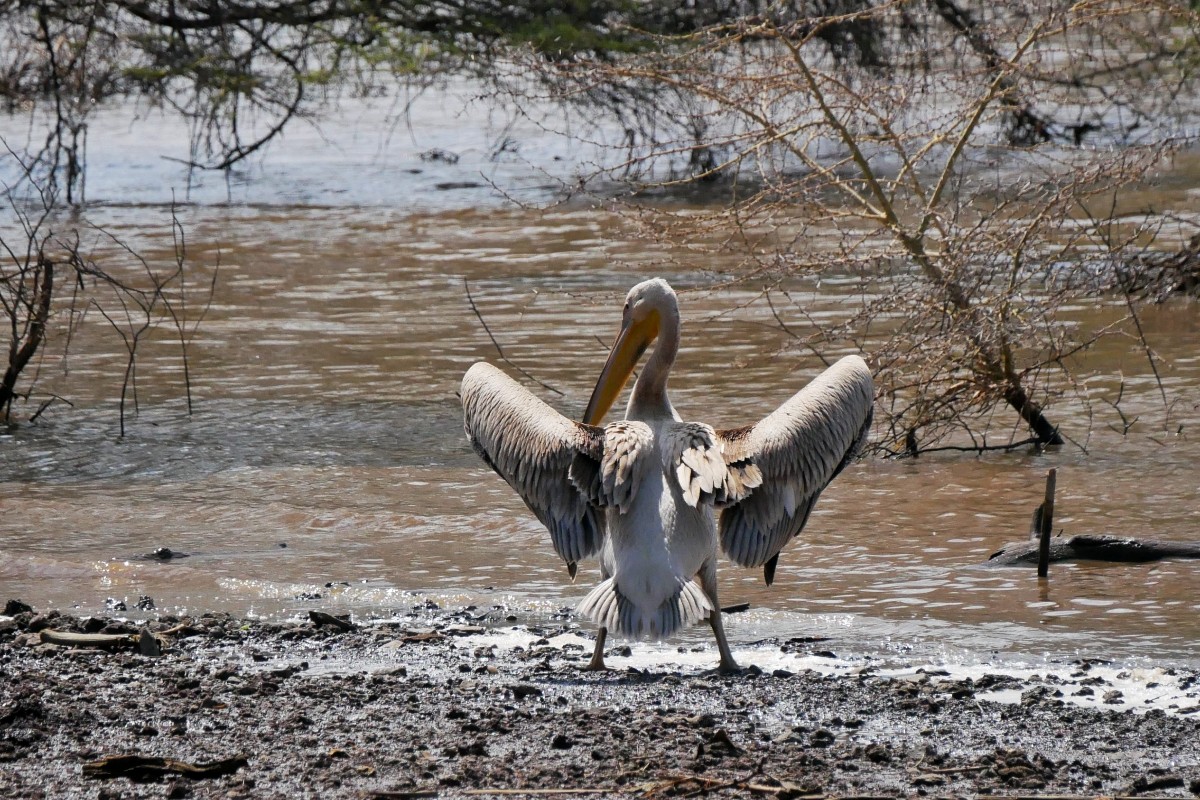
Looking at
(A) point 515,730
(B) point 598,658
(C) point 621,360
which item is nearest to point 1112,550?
(C) point 621,360

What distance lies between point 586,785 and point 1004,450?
4860mm

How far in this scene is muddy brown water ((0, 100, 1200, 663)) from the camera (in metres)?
5.93

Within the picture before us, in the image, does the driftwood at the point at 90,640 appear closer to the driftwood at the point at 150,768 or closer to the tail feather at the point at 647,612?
the driftwood at the point at 150,768

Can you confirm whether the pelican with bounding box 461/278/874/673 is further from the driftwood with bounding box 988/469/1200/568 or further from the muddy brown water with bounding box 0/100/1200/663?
the driftwood with bounding box 988/469/1200/568

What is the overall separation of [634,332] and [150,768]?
256 cm

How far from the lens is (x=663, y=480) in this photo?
16.8 feet

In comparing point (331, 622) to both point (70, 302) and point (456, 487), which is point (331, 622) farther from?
point (70, 302)

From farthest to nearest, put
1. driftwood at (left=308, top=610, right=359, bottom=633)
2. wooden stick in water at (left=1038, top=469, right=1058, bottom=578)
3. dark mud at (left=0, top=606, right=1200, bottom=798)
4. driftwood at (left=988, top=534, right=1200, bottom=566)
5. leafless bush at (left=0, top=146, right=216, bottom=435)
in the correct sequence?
1. leafless bush at (left=0, top=146, right=216, bottom=435)
2. driftwood at (left=988, top=534, right=1200, bottom=566)
3. wooden stick in water at (left=1038, top=469, right=1058, bottom=578)
4. driftwood at (left=308, top=610, right=359, bottom=633)
5. dark mud at (left=0, top=606, right=1200, bottom=798)

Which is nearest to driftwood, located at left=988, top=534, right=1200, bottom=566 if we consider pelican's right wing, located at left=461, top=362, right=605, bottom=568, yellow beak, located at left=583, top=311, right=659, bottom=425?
yellow beak, located at left=583, top=311, right=659, bottom=425

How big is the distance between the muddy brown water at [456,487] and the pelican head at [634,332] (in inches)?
28.6

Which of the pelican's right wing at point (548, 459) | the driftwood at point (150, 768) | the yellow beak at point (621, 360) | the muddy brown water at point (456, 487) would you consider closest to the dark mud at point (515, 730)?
the driftwood at point (150, 768)

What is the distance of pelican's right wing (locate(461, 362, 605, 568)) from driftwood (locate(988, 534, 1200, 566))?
75.8 inches

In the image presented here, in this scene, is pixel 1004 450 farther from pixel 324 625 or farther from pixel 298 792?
pixel 298 792

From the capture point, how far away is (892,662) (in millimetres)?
5148
